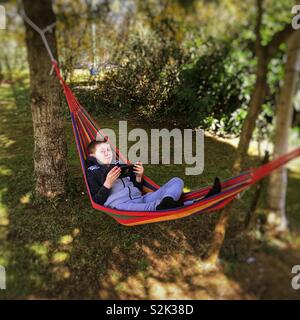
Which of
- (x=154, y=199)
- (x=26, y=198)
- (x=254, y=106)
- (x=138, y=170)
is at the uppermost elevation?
(x=254, y=106)

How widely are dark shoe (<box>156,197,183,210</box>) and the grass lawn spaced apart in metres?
0.32

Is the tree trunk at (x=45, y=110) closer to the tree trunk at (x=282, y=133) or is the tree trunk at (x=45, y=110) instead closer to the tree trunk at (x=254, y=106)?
the tree trunk at (x=254, y=106)

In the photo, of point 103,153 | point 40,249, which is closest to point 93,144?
point 103,153

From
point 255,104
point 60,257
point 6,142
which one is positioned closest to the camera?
point 255,104

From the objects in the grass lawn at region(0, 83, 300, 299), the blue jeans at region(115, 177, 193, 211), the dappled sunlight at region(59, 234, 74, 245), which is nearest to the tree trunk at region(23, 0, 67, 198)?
the grass lawn at region(0, 83, 300, 299)

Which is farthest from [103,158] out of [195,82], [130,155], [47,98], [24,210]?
[195,82]

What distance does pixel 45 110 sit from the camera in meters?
2.45

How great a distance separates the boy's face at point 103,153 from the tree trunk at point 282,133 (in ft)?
3.53

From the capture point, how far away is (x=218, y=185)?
1920 mm

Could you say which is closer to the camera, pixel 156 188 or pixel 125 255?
Answer: pixel 125 255

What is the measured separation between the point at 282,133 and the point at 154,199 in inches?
35.6

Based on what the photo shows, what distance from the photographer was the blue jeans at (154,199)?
7.19 feet

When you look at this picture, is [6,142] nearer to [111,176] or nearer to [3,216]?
[3,216]

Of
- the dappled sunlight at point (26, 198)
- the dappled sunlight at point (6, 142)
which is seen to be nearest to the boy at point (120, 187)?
the dappled sunlight at point (26, 198)
